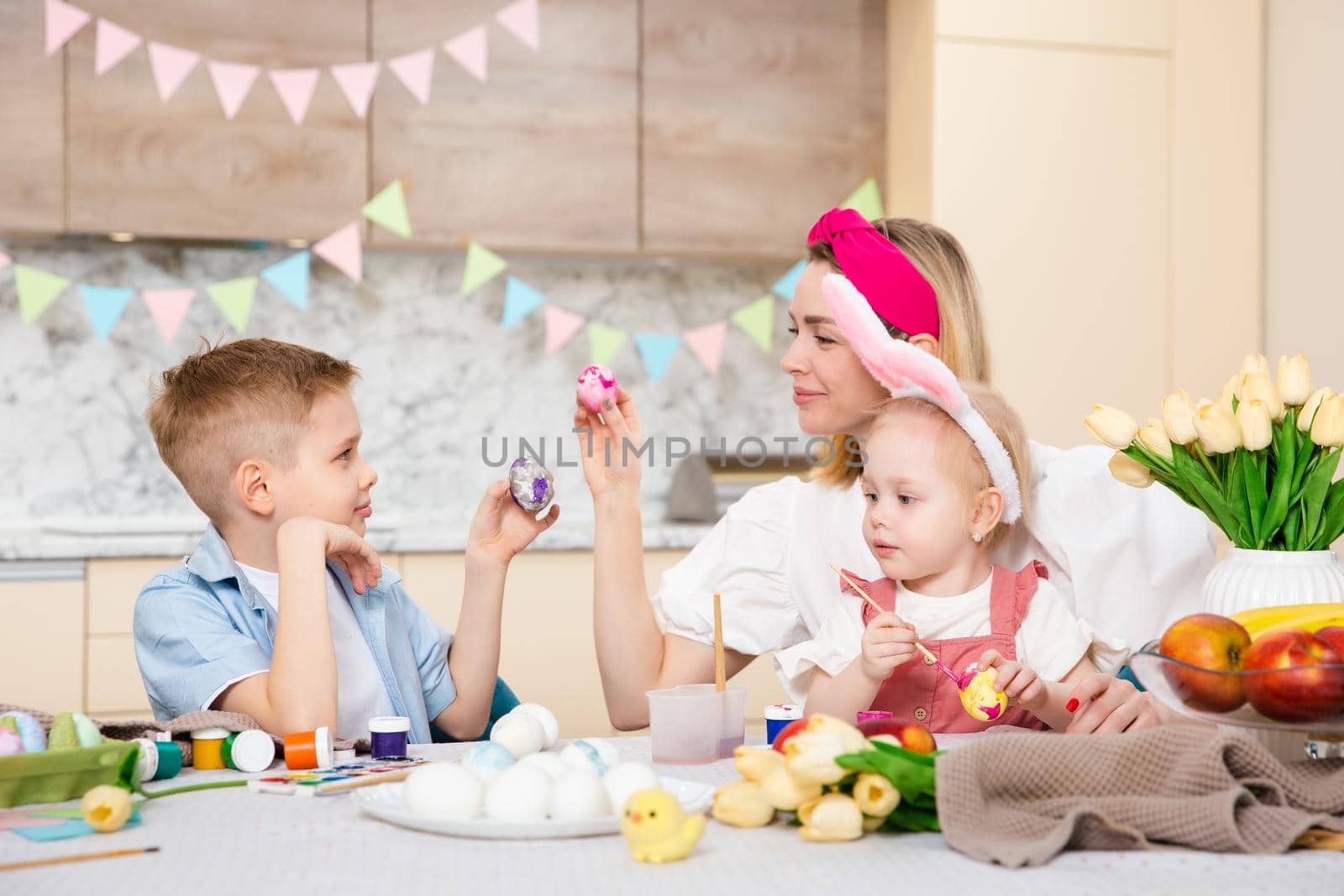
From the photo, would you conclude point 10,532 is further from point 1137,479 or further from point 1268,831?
point 1268,831

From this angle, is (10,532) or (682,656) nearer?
(682,656)

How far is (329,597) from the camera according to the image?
170 centimetres

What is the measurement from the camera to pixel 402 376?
358 cm

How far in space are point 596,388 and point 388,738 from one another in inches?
25.2

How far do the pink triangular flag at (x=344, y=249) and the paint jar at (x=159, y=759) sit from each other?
218cm

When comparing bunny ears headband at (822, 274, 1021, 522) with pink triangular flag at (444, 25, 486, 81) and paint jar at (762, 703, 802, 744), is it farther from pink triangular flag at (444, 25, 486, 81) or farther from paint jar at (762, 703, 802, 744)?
pink triangular flag at (444, 25, 486, 81)

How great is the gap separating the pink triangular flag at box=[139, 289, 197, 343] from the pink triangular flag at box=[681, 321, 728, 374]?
130 cm

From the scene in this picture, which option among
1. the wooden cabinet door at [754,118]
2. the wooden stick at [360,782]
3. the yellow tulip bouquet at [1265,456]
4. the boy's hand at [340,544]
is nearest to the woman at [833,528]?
the boy's hand at [340,544]

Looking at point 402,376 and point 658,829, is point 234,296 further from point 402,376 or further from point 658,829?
point 658,829

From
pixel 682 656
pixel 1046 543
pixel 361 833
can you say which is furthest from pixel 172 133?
pixel 361 833

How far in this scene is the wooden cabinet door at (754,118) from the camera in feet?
10.9

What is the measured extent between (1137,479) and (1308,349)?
2160mm

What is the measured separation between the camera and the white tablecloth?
81 centimetres

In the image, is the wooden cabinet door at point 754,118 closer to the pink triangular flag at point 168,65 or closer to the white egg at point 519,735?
the pink triangular flag at point 168,65
